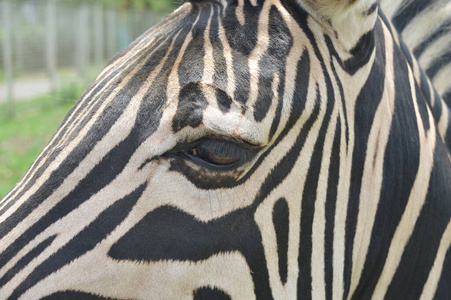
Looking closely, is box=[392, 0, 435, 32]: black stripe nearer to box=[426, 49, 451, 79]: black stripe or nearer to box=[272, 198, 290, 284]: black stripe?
box=[426, 49, 451, 79]: black stripe

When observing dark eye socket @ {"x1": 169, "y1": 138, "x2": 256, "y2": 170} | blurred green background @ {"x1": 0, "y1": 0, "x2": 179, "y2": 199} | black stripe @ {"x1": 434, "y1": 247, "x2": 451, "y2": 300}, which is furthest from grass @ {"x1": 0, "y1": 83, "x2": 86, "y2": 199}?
black stripe @ {"x1": 434, "y1": 247, "x2": 451, "y2": 300}

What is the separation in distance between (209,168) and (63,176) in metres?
0.45

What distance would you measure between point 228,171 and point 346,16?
0.65 metres

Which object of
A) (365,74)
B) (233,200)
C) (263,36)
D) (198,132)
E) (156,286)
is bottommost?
(156,286)

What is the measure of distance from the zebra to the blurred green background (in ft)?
21.4

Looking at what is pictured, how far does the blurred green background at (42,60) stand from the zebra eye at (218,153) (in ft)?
22.0

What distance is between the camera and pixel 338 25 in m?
1.69

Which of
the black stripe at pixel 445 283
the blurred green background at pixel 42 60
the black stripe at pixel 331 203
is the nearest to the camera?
the black stripe at pixel 331 203

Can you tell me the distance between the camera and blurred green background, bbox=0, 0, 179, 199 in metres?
11.0

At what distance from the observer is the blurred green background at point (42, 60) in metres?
11.0

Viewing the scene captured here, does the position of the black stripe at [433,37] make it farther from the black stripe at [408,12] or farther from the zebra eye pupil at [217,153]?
the zebra eye pupil at [217,153]

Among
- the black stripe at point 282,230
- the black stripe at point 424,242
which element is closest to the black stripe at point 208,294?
the black stripe at point 282,230

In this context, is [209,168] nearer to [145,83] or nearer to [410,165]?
[145,83]

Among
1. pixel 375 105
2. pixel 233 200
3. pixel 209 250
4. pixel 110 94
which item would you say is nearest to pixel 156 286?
pixel 209 250
